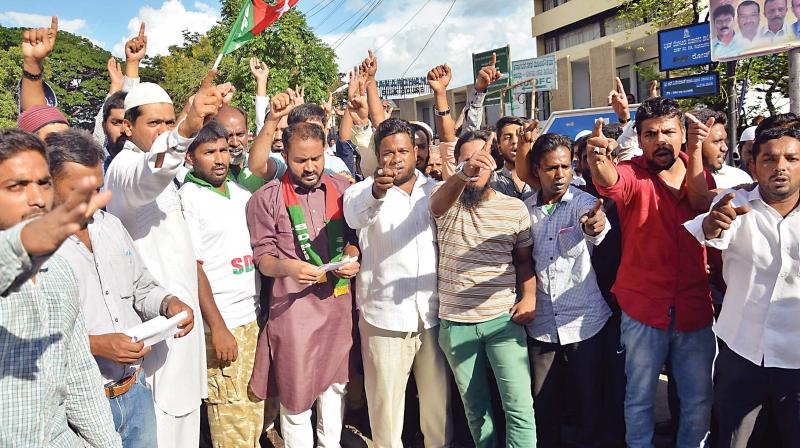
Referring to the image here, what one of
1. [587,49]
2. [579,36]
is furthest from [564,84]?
[579,36]

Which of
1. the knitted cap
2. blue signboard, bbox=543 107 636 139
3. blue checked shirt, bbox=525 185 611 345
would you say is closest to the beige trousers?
blue checked shirt, bbox=525 185 611 345

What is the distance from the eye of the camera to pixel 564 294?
3.46 metres

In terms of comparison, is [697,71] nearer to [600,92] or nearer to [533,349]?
[533,349]

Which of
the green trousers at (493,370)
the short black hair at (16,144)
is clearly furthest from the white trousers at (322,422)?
the short black hair at (16,144)

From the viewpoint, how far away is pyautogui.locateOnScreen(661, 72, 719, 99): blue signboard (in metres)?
10.7

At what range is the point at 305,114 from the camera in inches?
176

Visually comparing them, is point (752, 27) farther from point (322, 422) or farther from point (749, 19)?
point (322, 422)

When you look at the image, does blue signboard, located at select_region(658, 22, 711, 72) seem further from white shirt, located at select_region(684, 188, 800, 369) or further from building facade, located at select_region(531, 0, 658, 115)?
building facade, located at select_region(531, 0, 658, 115)

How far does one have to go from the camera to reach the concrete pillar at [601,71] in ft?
82.8

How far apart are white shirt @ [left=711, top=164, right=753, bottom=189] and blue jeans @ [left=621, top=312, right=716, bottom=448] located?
4.24ft

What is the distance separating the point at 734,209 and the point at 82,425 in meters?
2.67

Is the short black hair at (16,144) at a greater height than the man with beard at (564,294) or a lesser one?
greater

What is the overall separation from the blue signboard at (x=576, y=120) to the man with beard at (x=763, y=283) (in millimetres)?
6136

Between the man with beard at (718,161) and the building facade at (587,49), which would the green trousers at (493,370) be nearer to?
the man with beard at (718,161)
